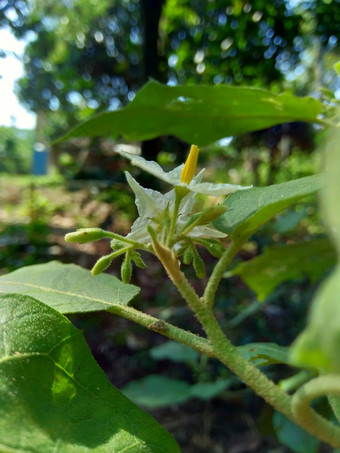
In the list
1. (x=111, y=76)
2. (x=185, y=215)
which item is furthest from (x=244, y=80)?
(x=185, y=215)

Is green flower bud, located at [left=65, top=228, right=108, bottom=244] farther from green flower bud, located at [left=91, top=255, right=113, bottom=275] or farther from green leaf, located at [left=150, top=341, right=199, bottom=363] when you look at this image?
green leaf, located at [left=150, top=341, right=199, bottom=363]

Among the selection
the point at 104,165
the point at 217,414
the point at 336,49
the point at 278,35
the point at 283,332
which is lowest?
the point at 217,414

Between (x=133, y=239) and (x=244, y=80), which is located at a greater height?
(x=244, y=80)

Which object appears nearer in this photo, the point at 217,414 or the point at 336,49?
the point at 217,414

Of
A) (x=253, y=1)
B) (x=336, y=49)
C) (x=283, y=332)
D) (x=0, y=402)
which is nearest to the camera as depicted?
(x=0, y=402)

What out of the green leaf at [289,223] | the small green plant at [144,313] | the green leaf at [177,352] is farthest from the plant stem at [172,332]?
the green leaf at [177,352]

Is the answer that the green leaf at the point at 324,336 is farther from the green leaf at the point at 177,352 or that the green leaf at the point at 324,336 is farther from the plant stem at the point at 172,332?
the green leaf at the point at 177,352

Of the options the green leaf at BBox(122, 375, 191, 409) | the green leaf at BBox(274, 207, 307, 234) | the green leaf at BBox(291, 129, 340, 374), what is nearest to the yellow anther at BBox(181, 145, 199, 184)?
the green leaf at BBox(291, 129, 340, 374)

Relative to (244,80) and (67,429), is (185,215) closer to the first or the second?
(67,429)
